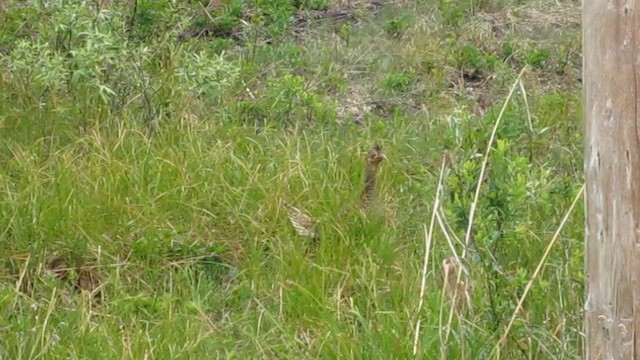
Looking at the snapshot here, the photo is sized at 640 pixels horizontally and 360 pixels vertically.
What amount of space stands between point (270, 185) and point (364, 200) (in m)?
0.44

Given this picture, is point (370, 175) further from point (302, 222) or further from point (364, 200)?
point (302, 222)

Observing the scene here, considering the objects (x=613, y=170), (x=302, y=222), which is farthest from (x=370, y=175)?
(x=613, y=170)

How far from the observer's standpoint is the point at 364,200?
5383 mm

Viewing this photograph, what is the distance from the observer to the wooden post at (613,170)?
114 inches

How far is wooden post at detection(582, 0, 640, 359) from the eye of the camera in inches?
114

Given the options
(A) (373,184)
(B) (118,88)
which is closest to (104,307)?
(A) (373,184)

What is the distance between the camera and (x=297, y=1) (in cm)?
842

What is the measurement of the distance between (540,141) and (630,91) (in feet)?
11.1

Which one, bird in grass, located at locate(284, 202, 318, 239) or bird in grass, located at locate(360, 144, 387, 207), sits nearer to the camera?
bird in grass, located at locate(284, 202, 318, 239)

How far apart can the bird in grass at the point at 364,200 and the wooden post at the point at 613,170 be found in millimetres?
2127

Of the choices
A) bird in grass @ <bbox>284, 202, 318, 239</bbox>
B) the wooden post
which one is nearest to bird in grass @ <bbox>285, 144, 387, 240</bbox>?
bird in grass @ <bbox>284, 202, 318, 239</bbox>

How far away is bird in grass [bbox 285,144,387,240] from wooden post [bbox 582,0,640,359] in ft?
6.98

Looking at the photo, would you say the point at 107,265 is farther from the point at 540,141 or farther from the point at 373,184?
the point at 540,141

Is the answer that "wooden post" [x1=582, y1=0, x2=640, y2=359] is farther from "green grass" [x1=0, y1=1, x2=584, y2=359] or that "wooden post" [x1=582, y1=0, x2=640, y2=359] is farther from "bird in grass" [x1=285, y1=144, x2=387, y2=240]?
"bird in grass" [x1=285, y1=144, x2=387, y2=240]
